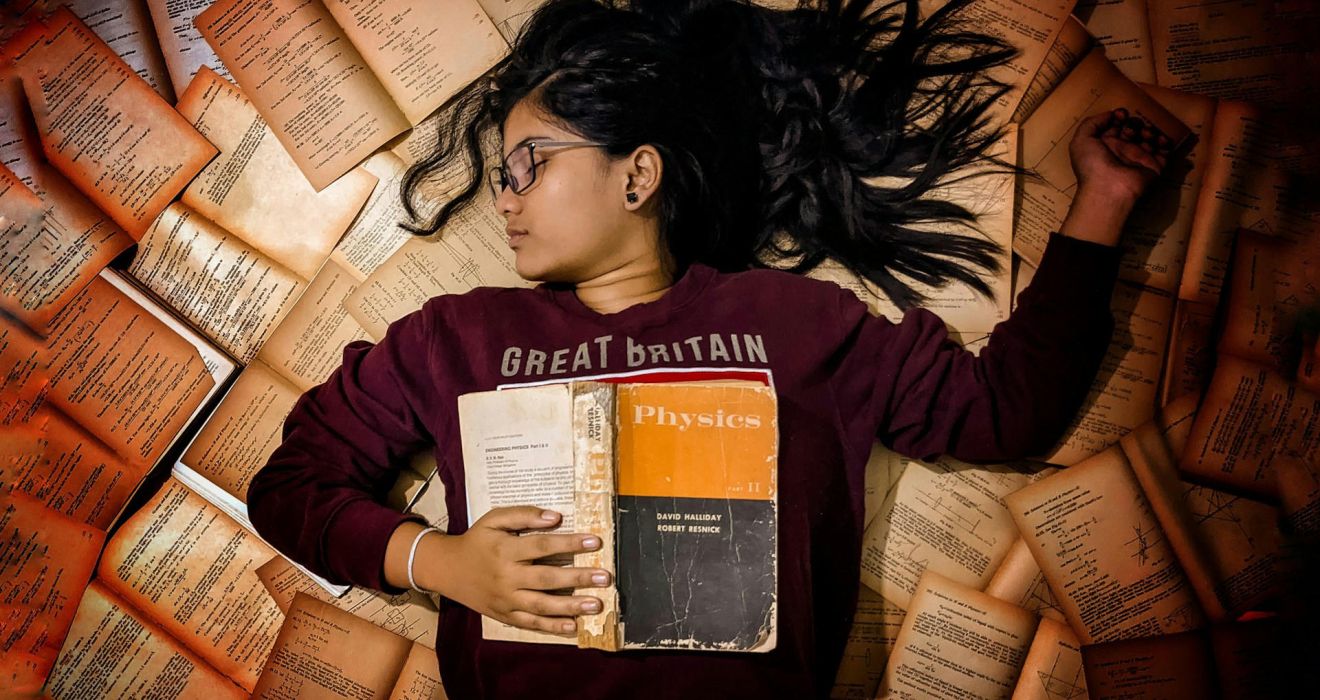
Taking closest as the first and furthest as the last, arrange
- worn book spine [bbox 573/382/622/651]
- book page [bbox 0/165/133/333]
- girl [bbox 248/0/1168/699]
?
worn book spine [bbox 573/382/622/651], girl [bbox 248/0/1168/699], book page [bbox 0/165/133/333]

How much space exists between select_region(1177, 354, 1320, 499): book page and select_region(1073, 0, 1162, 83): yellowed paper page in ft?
1.85

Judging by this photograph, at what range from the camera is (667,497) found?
3.84 ft

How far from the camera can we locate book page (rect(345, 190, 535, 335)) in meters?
1.56

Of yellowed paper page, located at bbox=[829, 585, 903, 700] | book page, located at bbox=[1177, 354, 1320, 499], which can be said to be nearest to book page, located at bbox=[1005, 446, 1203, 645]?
book page, located at bbox=[1177, 354, 1320, 499]

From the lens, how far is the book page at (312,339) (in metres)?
1.57

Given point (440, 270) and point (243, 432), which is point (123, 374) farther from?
point (440, 270)

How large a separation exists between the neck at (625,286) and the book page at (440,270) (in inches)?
9.1

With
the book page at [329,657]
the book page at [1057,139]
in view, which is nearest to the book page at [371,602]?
the book page at [329,657]

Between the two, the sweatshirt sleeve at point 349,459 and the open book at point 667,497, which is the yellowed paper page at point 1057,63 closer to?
the open book at point 667,497

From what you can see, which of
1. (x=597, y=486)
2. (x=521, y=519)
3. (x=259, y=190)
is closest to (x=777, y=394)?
(x=597, y=486)

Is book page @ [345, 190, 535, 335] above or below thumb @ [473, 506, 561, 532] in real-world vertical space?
above

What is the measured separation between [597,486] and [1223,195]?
124 cm

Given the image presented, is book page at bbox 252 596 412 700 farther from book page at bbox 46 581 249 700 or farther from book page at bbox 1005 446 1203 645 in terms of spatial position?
book page at bbox 1005 446 1203 645

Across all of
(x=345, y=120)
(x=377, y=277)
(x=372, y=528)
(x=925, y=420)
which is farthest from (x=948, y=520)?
(x=345, y=120)
